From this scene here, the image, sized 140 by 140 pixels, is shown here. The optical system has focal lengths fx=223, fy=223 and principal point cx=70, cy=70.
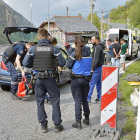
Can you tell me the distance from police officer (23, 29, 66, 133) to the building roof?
34281 millimetres

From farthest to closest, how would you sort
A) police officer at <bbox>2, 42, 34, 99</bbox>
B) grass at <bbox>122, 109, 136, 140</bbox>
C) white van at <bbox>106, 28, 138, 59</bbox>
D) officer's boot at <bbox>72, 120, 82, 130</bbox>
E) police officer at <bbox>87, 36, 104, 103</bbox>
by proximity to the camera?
white van at <bbox>106, 28, 138, 59</bbox> → police officer at <bbox>2, 42, 34, 99</bbox> → police officer at <bbox>87, 36, 104, 103</bbox> → officer's boot at <bbox>72, 120, 82, 130</bbox> → grass at <bbox>122, 109, 136, 140</bbox>

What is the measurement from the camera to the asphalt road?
13.0 ft

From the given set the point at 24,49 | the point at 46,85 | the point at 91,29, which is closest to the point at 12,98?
the point at 24,49

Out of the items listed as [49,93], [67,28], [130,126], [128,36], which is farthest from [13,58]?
[67,28]

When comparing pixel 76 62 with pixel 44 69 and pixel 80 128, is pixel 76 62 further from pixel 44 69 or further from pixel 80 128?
pixel 80 128

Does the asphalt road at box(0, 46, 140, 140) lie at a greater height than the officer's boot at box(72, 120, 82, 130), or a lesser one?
lesser

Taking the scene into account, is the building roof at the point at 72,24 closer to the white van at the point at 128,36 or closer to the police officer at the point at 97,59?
the white van at the point at 128,36

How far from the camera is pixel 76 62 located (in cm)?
437

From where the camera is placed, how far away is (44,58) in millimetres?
4078

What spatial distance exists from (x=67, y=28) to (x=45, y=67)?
35683mm

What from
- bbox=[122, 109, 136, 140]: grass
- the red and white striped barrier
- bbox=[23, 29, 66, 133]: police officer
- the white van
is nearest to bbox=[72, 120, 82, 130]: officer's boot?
bbox=[23, 29, 66, 133]: police officer

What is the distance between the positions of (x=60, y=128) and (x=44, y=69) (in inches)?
45.2

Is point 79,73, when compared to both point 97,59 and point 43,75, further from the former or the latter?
point 97,59

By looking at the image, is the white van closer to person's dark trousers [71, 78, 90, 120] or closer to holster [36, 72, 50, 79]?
person's dark trousers [71, 78, 90, 120]
